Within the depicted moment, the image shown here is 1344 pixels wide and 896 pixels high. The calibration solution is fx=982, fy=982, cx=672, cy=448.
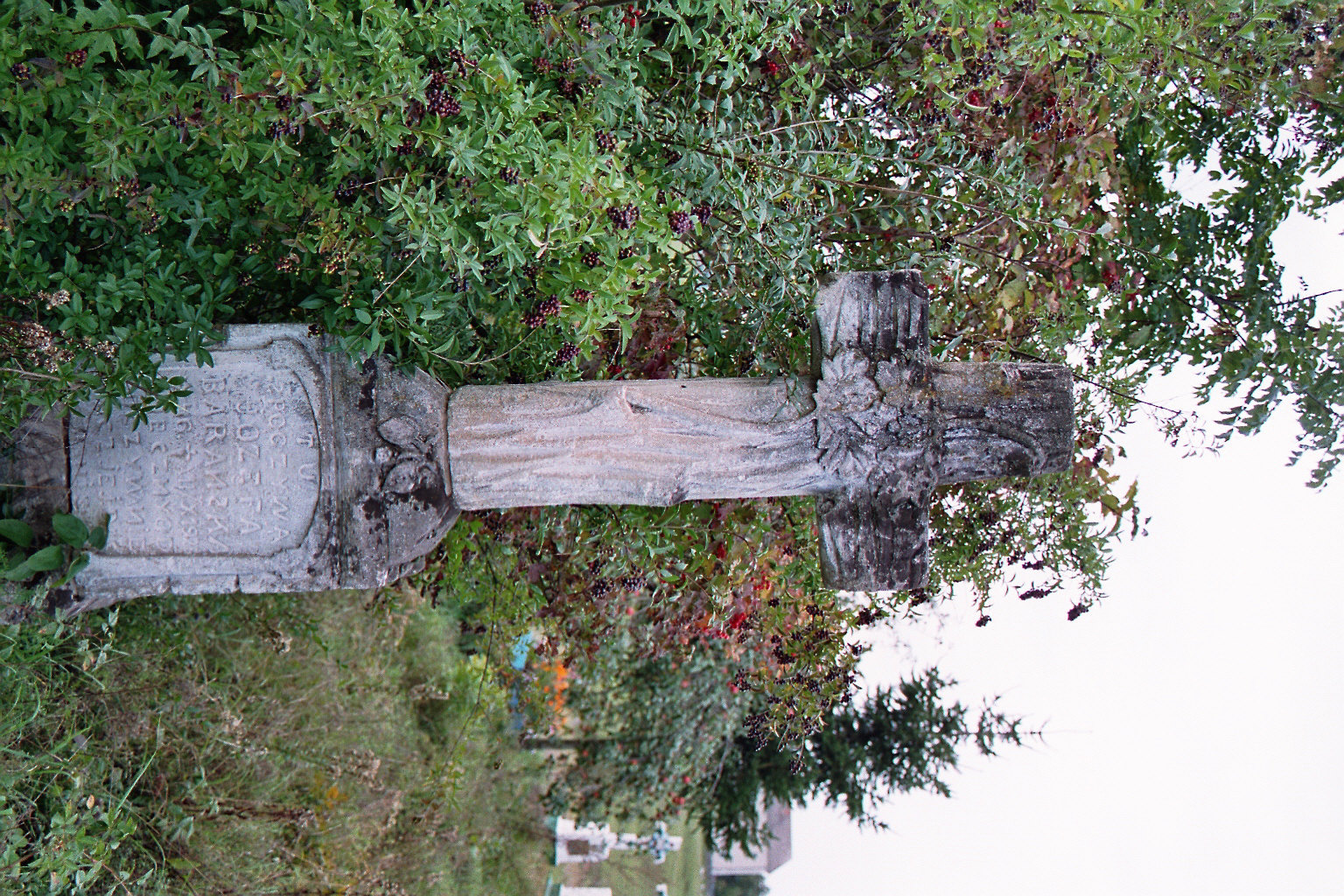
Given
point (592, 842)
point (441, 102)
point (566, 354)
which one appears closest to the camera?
point (441, 102)

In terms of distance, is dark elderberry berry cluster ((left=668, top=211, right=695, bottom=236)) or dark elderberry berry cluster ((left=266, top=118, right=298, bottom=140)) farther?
dark elderberry berry cluster ((left=668, top=211, right=695, bottom=236))

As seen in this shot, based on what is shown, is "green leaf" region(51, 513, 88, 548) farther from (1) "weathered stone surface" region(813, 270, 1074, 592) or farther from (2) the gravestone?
(2) the gravestone

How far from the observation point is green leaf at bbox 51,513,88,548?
296cm

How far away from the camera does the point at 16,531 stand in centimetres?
299

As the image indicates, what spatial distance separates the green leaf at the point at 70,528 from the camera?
2.96 m

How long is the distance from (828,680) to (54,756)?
2928 millimetres

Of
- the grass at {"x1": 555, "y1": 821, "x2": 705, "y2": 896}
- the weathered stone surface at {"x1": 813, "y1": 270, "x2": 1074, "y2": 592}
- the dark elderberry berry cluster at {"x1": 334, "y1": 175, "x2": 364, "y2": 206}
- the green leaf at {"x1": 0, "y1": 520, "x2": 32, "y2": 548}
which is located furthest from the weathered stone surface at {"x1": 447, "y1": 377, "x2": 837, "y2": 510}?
the grass at {"x1": 555, "y1": 821, "x2": 705, "y2": 896}

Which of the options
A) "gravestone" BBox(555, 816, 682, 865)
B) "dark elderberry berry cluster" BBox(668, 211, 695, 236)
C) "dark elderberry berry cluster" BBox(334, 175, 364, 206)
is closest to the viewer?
"dark elderberry berry cluster" BBox(334, 175, 364, 206)

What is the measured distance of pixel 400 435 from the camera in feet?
10.0

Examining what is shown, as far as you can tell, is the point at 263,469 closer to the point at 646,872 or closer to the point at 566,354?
the point at 566,354

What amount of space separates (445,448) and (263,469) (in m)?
0.56

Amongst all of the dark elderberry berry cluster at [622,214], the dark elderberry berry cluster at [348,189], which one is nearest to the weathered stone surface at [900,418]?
the dark elderberry berry cluster at [622,214]

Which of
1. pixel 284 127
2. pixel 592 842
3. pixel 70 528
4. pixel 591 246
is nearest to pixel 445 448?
pixel 591 246

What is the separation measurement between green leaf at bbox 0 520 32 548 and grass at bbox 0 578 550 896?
0.28 m
